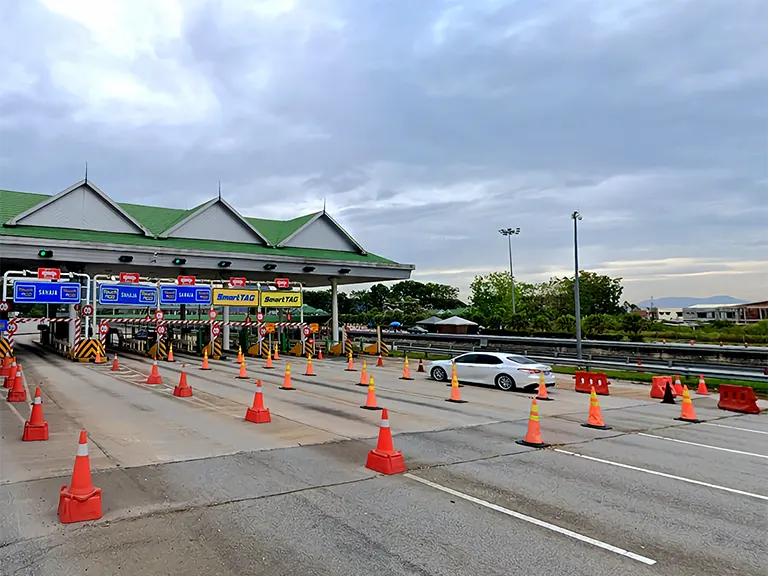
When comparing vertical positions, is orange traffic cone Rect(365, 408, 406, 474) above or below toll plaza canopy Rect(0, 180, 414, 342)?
below

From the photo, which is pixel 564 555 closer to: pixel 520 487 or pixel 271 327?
pixel 520 487

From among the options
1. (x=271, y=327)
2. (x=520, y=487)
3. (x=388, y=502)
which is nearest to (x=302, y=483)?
(x=388, y=502)

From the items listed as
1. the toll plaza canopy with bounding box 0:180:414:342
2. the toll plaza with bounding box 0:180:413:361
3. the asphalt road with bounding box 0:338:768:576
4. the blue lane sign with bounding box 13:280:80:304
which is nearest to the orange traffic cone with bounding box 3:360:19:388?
the asphalt road with bounding box 0:338:768:576

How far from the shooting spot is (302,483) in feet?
23.9

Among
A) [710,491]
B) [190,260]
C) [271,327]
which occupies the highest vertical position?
[190,260]

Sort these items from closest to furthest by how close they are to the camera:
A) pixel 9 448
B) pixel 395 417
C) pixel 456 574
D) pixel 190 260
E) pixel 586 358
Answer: pixel 456 574, pixel 9 448, pixel 395 417, pixel 586 358, pixel 190 260

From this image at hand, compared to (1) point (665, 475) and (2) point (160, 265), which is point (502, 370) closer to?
(1) point (665, 475)

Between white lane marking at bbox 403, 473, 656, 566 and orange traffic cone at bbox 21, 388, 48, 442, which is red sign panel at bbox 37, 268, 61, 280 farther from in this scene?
white lane marking at bbox 403, 473, 656, 566

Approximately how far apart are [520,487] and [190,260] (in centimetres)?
2740

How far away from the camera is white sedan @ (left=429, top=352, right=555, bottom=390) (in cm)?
1880

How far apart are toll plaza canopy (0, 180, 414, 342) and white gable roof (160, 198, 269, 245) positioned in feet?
0.22

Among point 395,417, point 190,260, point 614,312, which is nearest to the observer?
point 395,417

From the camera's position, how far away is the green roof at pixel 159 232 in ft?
102

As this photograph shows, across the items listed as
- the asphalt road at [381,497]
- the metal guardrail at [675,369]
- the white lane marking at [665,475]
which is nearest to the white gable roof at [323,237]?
the metal guardrail at [675,369]
